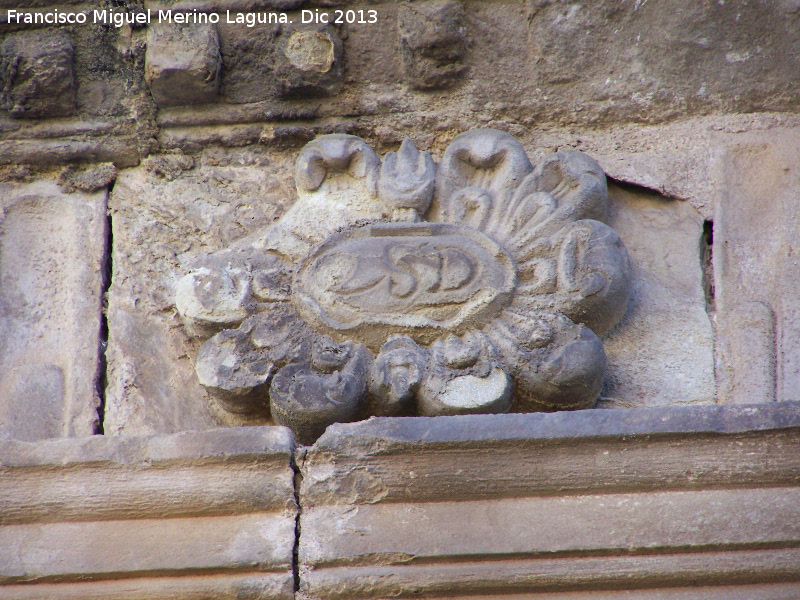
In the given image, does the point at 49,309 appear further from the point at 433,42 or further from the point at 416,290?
the point at 433,42

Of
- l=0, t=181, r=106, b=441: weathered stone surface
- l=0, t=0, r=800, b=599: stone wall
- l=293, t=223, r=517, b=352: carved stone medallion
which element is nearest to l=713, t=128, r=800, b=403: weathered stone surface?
l=0, t=0, r=800, b=599: stone wall

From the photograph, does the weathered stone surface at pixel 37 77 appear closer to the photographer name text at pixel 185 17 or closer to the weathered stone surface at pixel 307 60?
the photographer name text at pixel 185 17

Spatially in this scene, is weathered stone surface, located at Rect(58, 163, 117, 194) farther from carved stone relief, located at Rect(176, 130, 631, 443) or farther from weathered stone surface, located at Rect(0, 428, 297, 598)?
weathered stone surface, located at Rect(0, 428, 297, 598)

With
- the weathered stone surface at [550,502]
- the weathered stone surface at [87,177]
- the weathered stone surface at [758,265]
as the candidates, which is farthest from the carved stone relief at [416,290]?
the weathered stone surface at [87,177]

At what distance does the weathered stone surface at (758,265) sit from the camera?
176 cm

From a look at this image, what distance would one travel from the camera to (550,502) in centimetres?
153

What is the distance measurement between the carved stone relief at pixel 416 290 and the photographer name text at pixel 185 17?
314mm

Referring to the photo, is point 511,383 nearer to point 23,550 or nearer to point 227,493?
point 227,493

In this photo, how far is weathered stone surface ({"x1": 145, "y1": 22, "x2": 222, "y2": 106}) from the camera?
2.04 metres

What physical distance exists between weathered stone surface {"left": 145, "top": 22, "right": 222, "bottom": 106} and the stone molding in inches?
31.8

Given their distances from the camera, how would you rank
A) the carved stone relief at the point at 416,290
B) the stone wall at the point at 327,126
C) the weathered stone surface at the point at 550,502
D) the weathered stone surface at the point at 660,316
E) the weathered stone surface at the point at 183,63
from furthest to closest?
1. the weathered stone surface at the point at 183,63
2. the stone wall at the point at 327,126
3. the weathered stone surface at the point at 660,316
4. the carved stone relief at the point at 416,290
5. the weathered stone surface at the point at 550,502

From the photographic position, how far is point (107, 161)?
210 centimetres

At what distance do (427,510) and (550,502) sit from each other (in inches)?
7.4

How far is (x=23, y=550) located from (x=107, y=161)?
0.87 metres
